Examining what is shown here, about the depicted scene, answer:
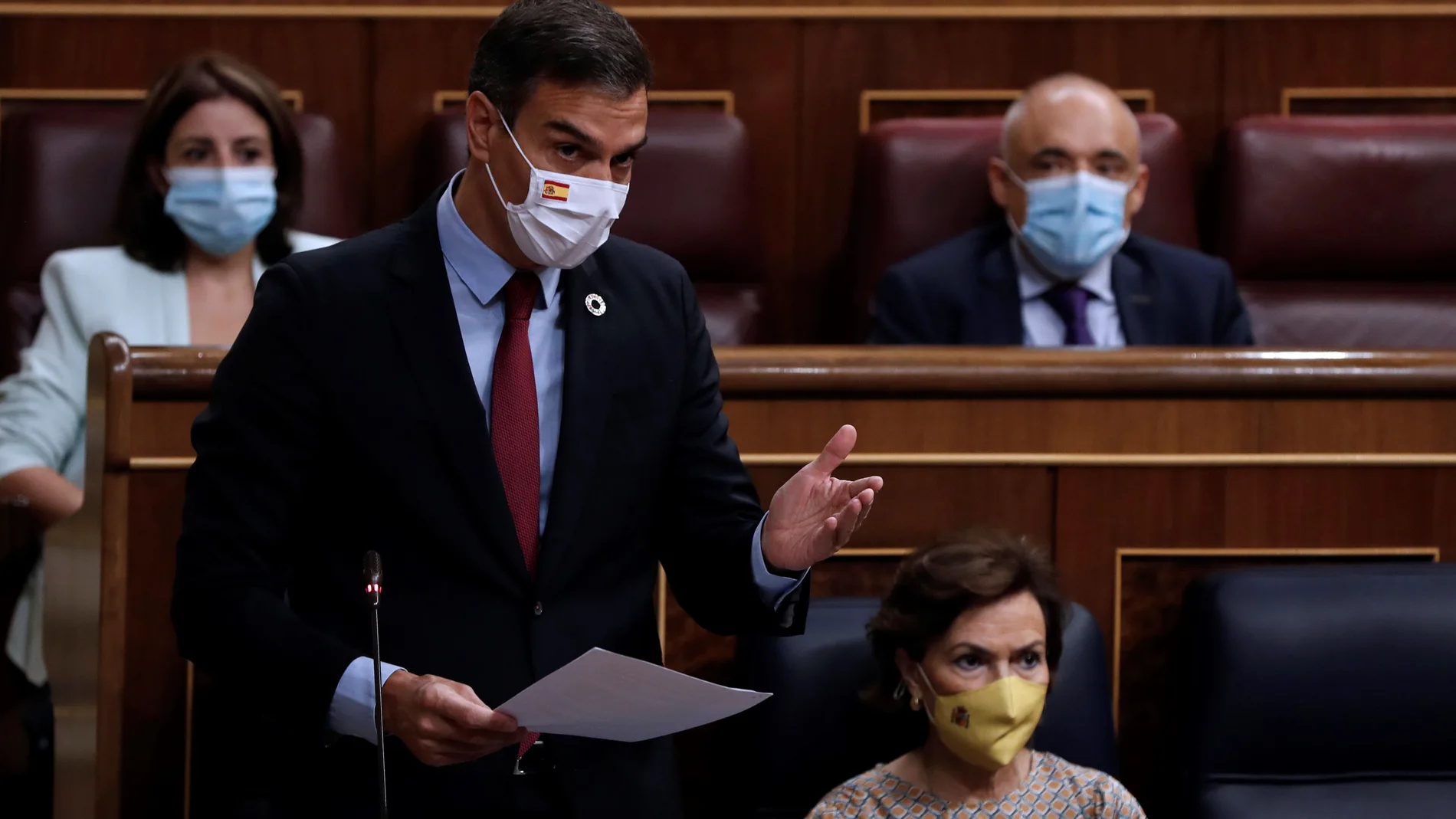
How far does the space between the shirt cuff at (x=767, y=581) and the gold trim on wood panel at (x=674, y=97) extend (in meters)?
1.20

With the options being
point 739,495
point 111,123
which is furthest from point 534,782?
point 111,123

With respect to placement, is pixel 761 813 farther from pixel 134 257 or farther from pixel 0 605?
pixel 134 257

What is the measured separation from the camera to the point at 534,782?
97 cm

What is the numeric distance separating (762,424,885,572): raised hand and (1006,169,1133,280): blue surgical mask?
95 centimetres

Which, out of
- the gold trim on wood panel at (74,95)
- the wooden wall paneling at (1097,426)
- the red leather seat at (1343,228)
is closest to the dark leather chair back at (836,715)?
the wooden wall paneling at (1097,426)

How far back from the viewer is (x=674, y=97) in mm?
2119

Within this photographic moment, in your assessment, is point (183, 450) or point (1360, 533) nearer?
point (183, 450)

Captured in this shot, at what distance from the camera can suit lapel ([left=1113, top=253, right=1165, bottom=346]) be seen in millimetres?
1844

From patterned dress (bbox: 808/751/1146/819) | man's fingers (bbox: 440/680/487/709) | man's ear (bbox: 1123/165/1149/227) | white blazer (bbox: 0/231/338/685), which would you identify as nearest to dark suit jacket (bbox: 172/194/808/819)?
man's fingers (bbox: 440/680/487/709)

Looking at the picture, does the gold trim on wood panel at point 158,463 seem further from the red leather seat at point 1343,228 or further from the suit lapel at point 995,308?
the red leather seat at point 1343,228

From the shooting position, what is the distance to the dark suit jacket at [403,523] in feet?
3.07

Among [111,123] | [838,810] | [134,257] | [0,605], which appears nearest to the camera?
[838,810]

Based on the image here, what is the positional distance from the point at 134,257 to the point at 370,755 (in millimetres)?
972

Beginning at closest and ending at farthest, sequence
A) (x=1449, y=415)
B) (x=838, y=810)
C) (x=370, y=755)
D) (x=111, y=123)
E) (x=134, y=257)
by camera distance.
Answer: (x=370, y=755), (x=838, y=810), (x=1449, y=415), (x=134, y=257), (x=111, y=123)
